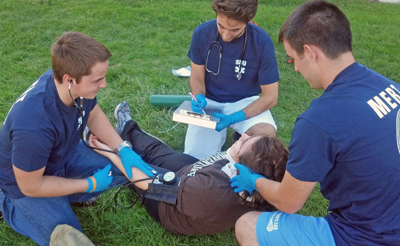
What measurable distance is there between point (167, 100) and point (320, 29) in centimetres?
245

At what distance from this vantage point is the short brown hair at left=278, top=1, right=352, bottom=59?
5.30ft

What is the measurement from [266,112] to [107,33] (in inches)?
141

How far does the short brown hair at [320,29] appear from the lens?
5.30ft

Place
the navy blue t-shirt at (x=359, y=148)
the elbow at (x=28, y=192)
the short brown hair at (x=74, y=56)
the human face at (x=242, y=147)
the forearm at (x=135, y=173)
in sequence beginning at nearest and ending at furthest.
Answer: the navy blue t-shirt at (x=359, y=148) < the short brown hair at (x=74, y=56) < the elbow at (x=28, y=192) < the human face at (x=242, y=147) < the forearm at (x=135, y=173)

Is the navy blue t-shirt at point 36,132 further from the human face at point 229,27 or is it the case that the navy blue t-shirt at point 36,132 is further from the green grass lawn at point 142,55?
the human face at point 229,27

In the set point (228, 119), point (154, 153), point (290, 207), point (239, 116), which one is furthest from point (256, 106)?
point (290, 207)

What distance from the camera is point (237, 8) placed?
258 centimetres

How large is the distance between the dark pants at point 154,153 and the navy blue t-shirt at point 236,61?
2.45ft

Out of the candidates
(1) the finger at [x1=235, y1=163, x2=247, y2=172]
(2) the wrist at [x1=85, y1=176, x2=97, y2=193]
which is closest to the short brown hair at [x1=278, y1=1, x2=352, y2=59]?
(1) the finger at [x1=235, y1=163, x2=247, y2=172]

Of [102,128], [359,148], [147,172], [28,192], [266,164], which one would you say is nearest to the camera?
[359,148]

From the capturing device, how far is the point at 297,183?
1.63m

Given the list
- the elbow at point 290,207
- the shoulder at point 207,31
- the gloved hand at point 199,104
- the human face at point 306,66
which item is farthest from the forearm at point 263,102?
the elbow at point 290,207

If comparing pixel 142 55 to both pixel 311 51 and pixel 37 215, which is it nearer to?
pixel 37 215

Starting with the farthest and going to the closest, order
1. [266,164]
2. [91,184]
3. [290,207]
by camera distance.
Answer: [91,184], [266,164], [290,207]
